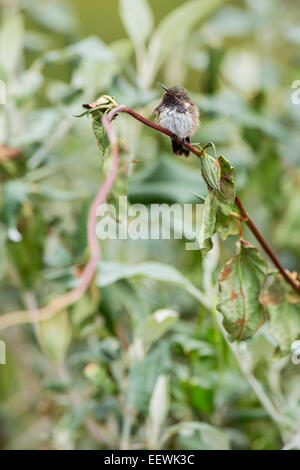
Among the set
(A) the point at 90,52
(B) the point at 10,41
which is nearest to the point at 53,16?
(B) the point at 10,41

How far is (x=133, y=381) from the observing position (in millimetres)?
674

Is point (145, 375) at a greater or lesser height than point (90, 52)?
lesser

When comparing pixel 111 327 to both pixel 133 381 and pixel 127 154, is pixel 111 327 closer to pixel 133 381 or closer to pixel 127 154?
pixel 133 381

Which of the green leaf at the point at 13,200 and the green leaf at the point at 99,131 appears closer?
the green leaf at the point at 99,131

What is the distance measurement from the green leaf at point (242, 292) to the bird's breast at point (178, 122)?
10cm

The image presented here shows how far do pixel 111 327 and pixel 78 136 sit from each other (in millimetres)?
425

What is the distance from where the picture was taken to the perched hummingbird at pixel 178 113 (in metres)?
0.46

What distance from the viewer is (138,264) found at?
73 cm

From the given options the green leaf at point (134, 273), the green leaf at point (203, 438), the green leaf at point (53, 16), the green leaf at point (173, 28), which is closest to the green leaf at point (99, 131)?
the green leaf at point (134, 273)

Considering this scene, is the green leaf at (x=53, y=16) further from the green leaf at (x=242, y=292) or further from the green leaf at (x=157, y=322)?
the green leaf at (x=242, y=292)

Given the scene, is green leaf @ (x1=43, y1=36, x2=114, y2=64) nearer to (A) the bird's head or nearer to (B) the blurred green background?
(B) the blurred green background

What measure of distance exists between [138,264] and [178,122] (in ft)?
0.98

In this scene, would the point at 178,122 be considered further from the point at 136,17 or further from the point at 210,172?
the point at 136,17

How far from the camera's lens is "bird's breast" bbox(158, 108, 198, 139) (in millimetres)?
458
